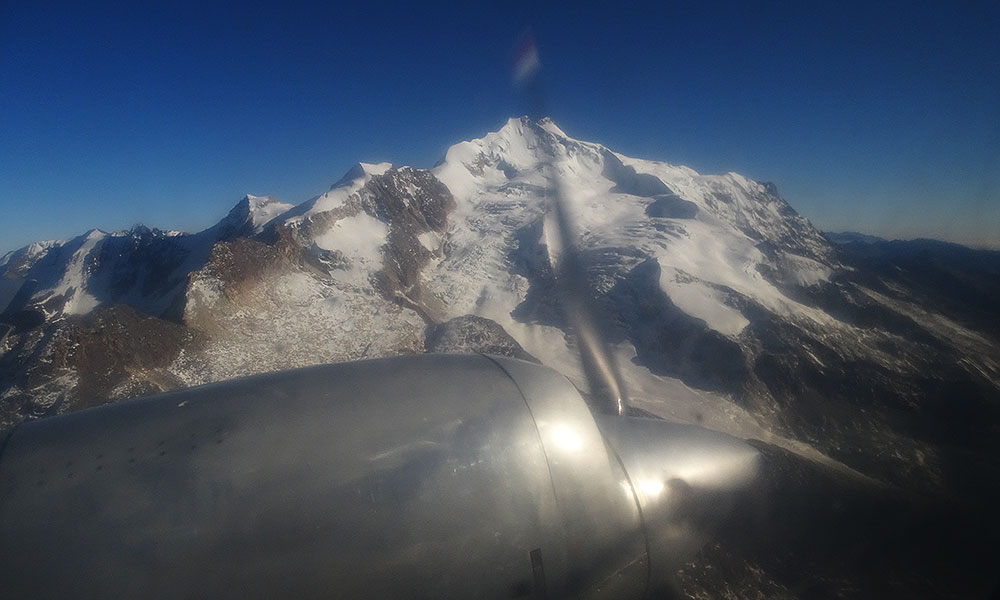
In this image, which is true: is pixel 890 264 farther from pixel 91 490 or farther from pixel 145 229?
pixel 145 229

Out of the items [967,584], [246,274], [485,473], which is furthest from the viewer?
[246,274]

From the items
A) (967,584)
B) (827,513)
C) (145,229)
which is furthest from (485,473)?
(145,229)

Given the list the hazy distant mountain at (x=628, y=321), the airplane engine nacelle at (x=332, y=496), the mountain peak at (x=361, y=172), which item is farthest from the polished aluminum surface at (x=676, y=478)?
the mountain peak at (x=361, y=172)

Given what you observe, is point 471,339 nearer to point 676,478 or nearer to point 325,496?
point 676,478

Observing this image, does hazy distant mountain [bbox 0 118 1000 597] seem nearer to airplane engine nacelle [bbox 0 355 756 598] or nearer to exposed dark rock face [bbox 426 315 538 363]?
exposed dark rock face [bbox 426 315 538 363]

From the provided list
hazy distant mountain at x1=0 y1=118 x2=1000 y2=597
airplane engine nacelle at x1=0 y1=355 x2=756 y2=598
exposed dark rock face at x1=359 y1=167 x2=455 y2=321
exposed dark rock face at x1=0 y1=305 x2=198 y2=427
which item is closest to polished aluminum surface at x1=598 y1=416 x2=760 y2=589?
airplane engine nacelle at x1=0 y1=355 x2=756 y2=598

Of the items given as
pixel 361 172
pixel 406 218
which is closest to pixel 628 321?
pixel 406 218

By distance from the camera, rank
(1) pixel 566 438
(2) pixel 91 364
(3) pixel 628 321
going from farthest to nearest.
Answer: (3) pixel 628 321, (2) pixel 91 364, (1) pixel 566 438
